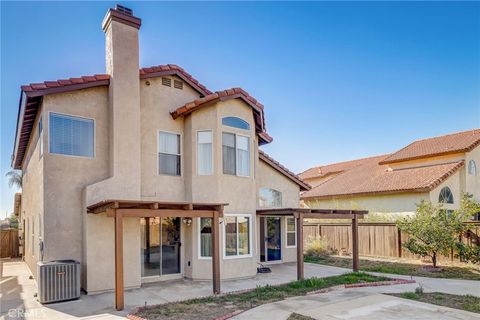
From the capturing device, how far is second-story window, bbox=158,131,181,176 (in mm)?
13398

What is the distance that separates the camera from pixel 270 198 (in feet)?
57.5

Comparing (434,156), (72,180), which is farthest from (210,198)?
(434,156)

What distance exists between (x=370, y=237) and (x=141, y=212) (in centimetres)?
1425

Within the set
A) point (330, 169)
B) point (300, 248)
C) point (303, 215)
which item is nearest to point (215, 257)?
point (300, 248)

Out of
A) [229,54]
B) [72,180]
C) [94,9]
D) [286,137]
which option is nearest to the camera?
[72,180]

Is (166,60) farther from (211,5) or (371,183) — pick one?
(371,183)

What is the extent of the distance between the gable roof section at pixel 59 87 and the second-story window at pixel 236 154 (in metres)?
2.30

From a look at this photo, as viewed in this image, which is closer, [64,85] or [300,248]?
[64,85]

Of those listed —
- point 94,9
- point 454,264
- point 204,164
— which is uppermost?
point 94,9

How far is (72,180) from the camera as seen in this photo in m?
11.5

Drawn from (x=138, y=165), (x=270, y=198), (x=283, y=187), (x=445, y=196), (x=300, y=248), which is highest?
(x=138, y=165)

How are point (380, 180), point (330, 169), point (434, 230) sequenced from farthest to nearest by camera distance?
point (330, 169) < point (380, 180) < point (434, 230)

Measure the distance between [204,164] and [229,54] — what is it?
5289 mm

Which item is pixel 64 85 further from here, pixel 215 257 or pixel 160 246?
pixel 215 257
